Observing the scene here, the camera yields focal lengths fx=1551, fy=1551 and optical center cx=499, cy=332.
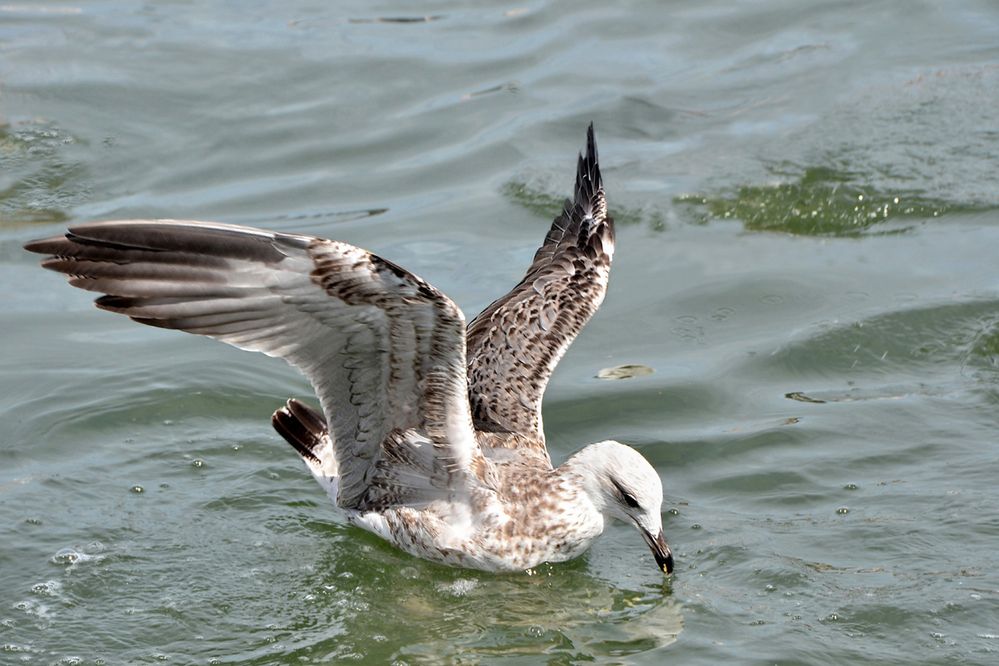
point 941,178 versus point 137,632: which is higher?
point 941,178

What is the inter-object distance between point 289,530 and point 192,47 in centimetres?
751

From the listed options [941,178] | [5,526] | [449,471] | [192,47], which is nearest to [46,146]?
[192,47]

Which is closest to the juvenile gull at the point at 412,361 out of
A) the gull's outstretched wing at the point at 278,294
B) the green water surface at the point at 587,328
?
the gull's outstretched wing at the point at 278,294

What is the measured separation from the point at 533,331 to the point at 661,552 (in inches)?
62.7

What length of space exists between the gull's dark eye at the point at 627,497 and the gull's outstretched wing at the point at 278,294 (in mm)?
859

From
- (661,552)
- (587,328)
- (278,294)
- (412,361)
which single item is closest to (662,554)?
(661,552)

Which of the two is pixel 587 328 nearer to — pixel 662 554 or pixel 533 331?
pixel 533 331

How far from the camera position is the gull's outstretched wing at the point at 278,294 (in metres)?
5.85

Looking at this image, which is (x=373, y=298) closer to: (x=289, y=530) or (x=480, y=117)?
(x=289, y=530)

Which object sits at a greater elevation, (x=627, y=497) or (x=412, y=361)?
(x=412, y=361)

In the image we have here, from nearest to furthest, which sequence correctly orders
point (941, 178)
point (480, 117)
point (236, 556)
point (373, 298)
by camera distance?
point (373, 298) → point (236, 556) → point (941, 178) → point (480, 117)

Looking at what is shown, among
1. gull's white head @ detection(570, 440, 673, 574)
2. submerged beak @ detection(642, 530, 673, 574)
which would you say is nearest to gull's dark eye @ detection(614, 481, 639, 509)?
gull's white head @ detection(570, 440, 673, 574)

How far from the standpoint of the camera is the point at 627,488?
22.3 feet

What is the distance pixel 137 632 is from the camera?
20.3 ft
